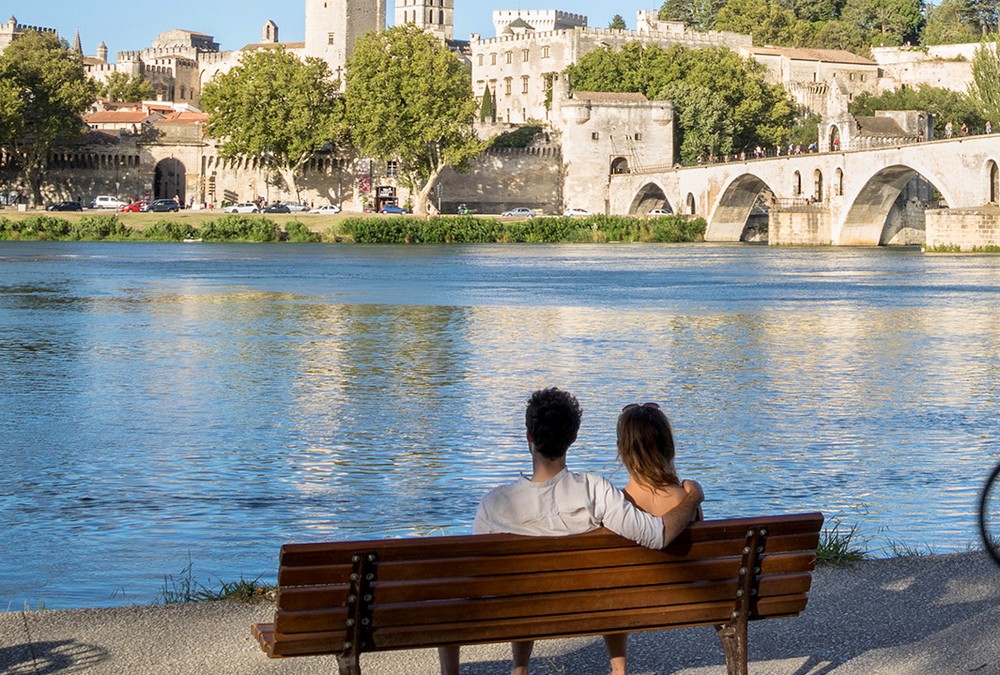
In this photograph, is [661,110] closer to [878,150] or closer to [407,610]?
[878,150]

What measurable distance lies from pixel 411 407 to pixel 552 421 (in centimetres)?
1083

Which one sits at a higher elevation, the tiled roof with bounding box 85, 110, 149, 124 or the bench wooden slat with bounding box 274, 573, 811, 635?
the tiled roof with bounding box 85, 110, 149, 124

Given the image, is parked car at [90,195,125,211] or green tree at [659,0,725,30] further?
green tree at [659,0,725,30]

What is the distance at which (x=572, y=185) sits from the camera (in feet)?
276

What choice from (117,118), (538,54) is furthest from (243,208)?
(538,54)

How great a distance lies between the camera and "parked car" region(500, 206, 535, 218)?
251 ft

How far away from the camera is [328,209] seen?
78.9 meters

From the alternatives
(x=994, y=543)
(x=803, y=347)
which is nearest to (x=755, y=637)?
(x=994, y=543)

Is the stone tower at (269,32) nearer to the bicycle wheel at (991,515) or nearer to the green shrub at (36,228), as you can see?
the green shrub at (36,228)

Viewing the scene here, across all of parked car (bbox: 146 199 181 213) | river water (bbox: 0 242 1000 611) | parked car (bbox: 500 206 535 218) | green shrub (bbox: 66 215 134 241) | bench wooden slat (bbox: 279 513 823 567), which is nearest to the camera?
bench wooden slat (bbox: 279 513 823 567)

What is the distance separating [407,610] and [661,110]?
8021cm

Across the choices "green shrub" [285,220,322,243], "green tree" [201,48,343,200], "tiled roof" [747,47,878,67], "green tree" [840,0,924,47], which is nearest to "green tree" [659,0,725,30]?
"green tree" [840,0,924,47]

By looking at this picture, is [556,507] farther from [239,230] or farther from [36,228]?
[36,228]

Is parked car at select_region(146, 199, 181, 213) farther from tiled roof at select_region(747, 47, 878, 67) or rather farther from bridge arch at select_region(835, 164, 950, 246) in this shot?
tiled roof at select_region(747, 47, 878, 67)
